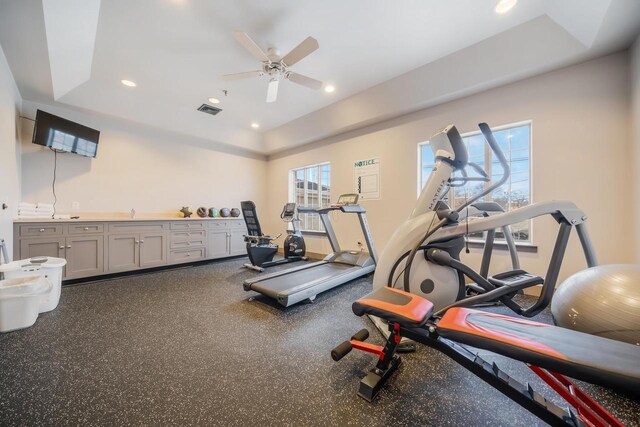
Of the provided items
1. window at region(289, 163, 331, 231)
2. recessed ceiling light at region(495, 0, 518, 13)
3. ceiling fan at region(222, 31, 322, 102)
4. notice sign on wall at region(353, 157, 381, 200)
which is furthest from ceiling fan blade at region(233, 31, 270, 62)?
window at region(289, 163, 331, 231)

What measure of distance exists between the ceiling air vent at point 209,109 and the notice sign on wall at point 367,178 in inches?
120

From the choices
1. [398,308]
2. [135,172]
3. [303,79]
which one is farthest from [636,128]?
[135,172]

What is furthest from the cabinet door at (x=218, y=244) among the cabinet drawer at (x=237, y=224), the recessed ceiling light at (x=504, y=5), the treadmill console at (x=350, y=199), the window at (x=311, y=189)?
the recessed ceiling light at (x=504, y=5)

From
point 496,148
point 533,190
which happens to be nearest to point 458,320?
point 496,148

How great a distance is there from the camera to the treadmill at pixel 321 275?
8.51ft

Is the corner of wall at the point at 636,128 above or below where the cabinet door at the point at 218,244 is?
above

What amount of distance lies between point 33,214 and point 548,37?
6.82m

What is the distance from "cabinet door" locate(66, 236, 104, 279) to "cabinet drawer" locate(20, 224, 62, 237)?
177mm

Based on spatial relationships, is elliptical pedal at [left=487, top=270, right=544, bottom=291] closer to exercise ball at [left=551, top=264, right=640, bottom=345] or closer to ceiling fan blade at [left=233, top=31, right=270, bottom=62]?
exercise ball at [left=551, top=264, right=640, bottom=345]

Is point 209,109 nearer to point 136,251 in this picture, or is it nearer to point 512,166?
point 136,251

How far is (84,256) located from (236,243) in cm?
244

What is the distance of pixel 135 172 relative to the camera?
4.30 m

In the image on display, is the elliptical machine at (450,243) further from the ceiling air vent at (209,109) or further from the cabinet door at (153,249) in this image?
the ceiling air vent at (209,109)

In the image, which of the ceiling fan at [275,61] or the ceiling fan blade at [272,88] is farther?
the ceiling fan blade at [272,88]
